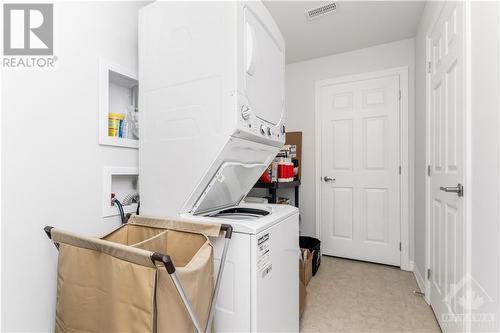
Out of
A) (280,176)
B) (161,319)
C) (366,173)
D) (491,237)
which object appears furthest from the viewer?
(366,173)

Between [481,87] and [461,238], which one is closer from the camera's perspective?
[481,87]

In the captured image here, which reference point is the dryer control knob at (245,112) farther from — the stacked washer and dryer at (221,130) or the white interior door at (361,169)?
the white interior door at (361,169)

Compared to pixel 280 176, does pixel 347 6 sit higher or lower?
higher

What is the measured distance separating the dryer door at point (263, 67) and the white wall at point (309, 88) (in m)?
1.90

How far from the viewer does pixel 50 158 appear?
121cm

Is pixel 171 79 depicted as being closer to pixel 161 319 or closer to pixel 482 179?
pixel 161 319

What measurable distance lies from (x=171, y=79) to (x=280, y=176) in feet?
5.86

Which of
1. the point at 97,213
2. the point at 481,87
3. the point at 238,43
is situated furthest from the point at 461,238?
the point at 97,213

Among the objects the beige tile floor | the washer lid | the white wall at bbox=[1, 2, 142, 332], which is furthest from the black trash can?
the white wall at bbox=[1, 2, 142, 332]

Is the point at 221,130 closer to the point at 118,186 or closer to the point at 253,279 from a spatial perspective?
the point at 253,279

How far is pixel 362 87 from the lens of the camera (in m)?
3.21

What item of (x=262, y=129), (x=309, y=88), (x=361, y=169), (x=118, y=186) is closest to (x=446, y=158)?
(x=262, y=129)

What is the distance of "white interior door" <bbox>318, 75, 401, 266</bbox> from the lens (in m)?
3.05

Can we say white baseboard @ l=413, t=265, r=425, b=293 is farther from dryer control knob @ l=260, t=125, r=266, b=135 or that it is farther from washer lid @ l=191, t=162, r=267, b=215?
dryer control knob @ l=260, t=125, r=266, b=135
